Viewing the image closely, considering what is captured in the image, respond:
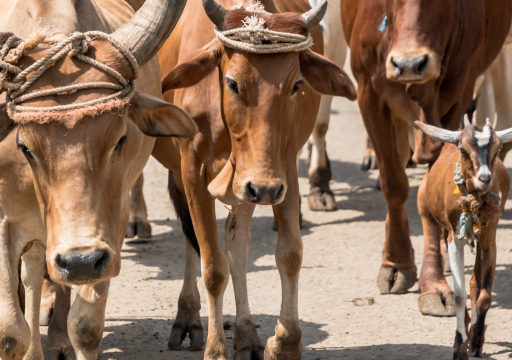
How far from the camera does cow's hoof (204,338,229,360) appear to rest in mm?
4125

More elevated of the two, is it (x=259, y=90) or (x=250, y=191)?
(x=259, y=90)

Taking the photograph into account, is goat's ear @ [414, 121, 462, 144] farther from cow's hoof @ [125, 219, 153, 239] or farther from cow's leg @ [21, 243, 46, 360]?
cow's hoof @ [125, 219, 153, 239]

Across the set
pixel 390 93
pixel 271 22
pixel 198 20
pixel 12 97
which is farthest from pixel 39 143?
pixel 390 93

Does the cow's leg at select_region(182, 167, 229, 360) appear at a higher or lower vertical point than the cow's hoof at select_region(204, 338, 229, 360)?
higher

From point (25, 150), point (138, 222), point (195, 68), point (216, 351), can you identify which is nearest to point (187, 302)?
point (216, 351)

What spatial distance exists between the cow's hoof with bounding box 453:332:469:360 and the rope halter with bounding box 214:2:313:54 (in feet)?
5.90

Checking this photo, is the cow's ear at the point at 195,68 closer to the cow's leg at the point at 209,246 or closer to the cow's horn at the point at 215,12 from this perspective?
the cow's horn at the point at 215,12

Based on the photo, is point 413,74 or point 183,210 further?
point 183,210

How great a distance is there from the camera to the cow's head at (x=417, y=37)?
16.0ft

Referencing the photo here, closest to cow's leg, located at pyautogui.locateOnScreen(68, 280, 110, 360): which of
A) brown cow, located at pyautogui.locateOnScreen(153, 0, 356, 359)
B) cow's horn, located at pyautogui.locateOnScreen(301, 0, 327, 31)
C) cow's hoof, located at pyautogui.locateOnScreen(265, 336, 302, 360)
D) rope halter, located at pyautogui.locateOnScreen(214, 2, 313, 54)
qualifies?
brown cow, located at pyautogui.locateOnScreen(153, 0, 356, 359)

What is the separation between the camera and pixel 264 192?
3.54m

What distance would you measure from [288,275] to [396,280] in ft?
5.97

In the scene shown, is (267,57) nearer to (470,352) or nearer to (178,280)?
(470,352)

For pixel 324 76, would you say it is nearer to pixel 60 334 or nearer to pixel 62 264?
pixel 62 264
